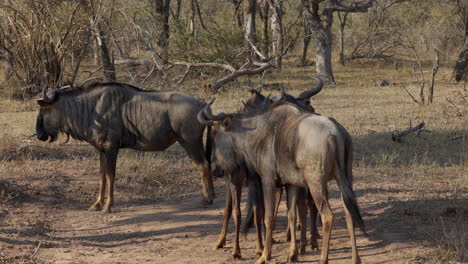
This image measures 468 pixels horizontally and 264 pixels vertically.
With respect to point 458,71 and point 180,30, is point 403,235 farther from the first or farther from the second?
point 458,71

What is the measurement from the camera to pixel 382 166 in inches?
349

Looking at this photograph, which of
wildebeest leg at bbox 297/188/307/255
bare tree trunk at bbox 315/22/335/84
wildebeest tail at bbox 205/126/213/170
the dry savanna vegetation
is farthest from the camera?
bare tree trunk at bbox 315/22/335/84

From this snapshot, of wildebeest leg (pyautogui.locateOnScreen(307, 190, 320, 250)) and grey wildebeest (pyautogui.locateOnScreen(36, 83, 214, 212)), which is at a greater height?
grey wildebeest (pyautogui.locateOnScreen(36, 83, 214, 212))

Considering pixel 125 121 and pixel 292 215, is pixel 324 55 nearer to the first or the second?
pixel 125 121

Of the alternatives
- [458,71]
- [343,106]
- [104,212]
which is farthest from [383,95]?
[104,212]

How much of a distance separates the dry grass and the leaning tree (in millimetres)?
4622

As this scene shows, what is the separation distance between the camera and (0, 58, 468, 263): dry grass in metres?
6.32

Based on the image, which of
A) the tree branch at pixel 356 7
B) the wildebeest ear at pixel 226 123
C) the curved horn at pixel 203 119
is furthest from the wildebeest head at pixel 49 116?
the tree branch at pixel 356 7

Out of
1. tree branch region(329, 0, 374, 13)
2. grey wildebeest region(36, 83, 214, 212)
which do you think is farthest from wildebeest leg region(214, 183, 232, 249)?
tree branch region(329, 0, 374, 13)

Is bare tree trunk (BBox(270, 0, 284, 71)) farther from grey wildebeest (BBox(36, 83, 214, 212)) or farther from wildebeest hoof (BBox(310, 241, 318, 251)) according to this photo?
wildebeest hoof (BBox(310, 241, 318, 251))

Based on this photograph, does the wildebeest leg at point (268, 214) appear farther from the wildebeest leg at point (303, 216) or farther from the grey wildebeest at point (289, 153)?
the wildebeest leg at point (303, 216)

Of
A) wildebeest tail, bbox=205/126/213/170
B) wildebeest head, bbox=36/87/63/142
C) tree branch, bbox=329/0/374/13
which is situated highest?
tree branch, bbox=329/0/374/13

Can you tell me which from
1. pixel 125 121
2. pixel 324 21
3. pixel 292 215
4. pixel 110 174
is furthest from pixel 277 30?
pixel 292 215

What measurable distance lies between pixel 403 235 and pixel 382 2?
2129 cm
